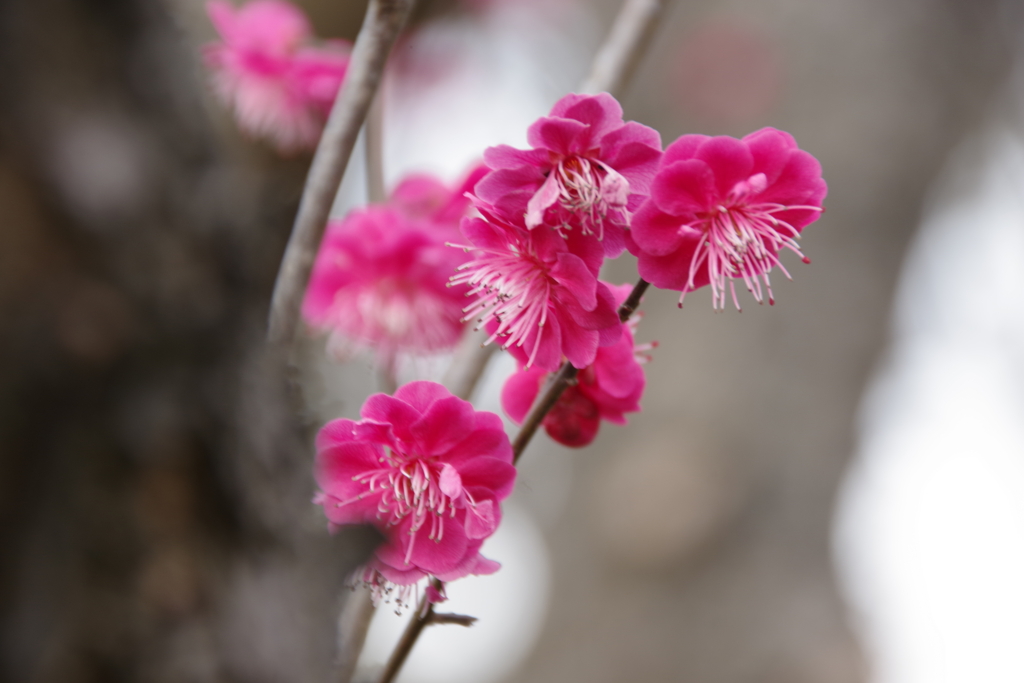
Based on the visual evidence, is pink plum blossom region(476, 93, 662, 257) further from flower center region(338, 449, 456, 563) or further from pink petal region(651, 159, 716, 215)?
flower center region(338, 449, 456, 563)

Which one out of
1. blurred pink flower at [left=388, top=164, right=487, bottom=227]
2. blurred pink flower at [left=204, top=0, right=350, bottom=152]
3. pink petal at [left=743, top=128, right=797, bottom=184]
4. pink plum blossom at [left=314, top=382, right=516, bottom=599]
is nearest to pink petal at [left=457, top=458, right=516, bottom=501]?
pink plum blossom at [left=314, top=382, right=516, bottom=599]

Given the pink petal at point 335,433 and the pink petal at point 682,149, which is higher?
the pink petal at point 682,149

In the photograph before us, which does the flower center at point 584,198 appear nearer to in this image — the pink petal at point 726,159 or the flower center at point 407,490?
Result: the pink petal at point 726,159

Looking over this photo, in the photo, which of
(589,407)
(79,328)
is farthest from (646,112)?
(79,328)

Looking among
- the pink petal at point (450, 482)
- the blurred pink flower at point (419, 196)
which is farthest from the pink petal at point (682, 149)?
the blurred pink flower at point (419, 196)

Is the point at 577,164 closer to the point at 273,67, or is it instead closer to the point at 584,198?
the point at 584,198

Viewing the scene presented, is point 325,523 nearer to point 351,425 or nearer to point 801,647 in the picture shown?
point 351,425

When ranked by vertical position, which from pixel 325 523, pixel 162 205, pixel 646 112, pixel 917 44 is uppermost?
pixel 917 44
